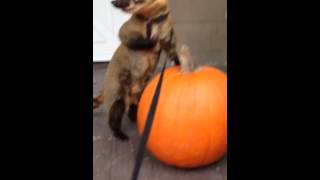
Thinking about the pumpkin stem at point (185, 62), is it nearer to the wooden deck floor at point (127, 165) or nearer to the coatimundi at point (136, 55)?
the coatimundi at point (136, 55)

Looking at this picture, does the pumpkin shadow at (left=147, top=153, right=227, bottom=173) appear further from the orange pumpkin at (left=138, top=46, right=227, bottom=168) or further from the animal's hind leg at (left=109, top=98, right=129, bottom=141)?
the animal's hind leg at (left=109, top=98, right=129, bottom=141)

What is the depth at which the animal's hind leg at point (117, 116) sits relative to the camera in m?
2.10

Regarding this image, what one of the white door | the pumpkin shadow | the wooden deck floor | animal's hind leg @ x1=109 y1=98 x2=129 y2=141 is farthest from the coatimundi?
the white door

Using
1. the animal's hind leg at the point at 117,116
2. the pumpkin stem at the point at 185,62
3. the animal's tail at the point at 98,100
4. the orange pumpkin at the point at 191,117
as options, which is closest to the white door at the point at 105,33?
the animal's tail at the point at 98,100

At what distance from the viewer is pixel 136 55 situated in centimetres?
204

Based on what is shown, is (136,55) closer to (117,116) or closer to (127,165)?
(117,116)

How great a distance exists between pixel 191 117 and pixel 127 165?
463 millimetres

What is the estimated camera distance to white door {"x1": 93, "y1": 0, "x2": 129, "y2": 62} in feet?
11.0

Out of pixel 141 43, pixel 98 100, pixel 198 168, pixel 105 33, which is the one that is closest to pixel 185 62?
pixel 141 43
